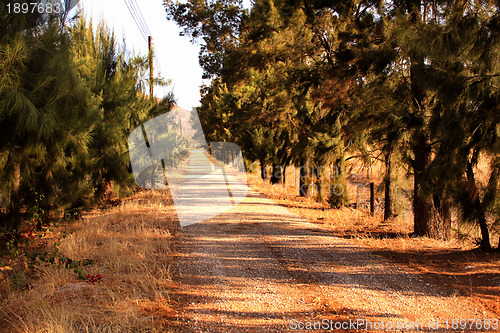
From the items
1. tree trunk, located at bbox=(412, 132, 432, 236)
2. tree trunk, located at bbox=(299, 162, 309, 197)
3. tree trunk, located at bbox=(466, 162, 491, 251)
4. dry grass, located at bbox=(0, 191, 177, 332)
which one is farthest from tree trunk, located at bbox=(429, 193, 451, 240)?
tree trunk, located at bbox=(299, 162, 309, 197)

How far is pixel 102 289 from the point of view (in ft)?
14.8

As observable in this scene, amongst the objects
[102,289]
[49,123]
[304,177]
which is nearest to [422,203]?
[102,289]

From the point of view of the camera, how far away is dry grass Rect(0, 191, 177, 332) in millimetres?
3578

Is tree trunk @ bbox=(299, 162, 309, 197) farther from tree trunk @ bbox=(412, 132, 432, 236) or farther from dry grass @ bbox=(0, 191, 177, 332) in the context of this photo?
dry grass @ bbox=(0, 191, 177, 332)

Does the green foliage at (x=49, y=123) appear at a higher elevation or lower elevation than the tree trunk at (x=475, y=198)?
higher

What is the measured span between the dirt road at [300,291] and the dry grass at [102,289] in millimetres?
333

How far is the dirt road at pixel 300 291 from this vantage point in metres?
3.73

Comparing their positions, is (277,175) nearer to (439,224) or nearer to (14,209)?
(439,224)

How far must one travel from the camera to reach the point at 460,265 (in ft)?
18.7

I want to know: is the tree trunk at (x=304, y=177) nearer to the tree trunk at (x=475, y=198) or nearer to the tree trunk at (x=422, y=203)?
the tree trunk at (x=422, y=203)

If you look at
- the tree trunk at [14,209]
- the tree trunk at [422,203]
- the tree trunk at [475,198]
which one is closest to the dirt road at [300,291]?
the tree trunk at [475,198]

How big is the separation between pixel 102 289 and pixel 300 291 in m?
2.56

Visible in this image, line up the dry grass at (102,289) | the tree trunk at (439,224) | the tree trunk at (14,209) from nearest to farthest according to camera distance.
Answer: the dry grass at (102,289) < the tree trunk at (14,209) < the tree trunk at (439,224)

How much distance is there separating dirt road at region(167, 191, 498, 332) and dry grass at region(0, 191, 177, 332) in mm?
333
